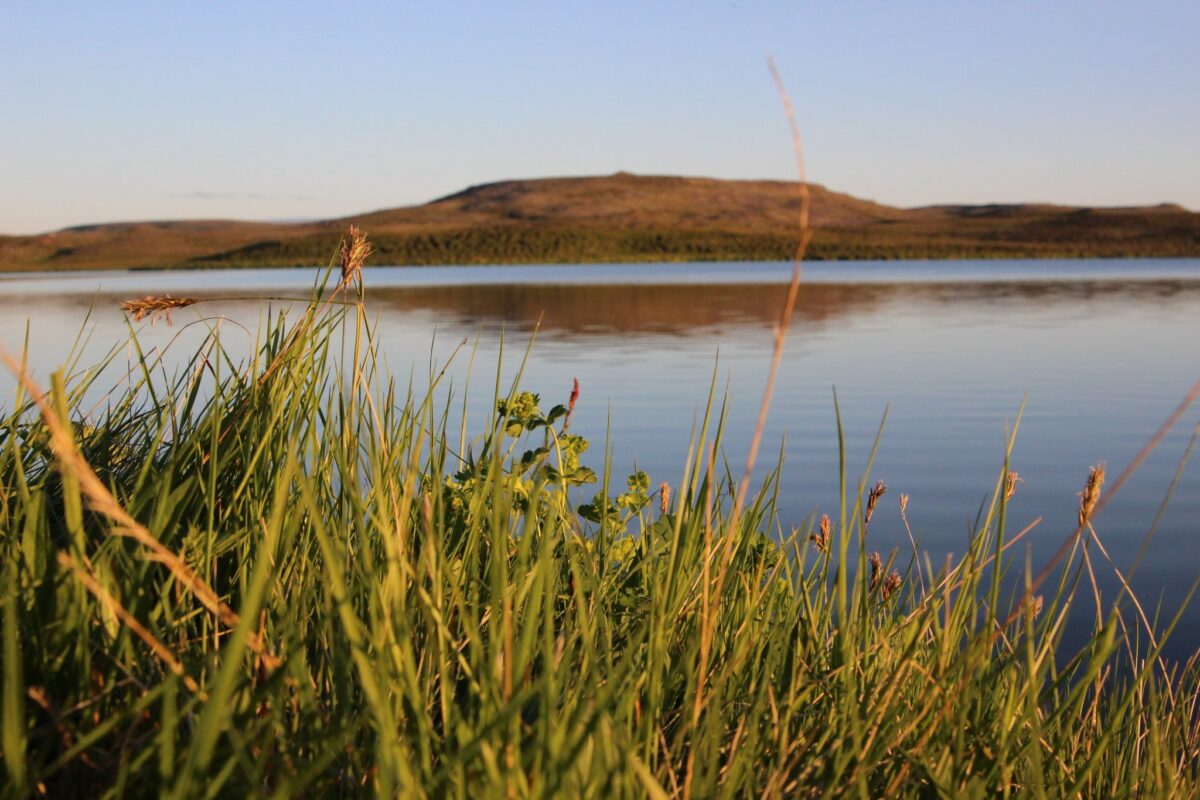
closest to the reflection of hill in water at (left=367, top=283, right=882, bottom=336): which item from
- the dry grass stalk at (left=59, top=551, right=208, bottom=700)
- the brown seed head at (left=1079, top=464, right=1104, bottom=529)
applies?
the brown seed head at (left=1079, top=464, right=1104, bottom=529)

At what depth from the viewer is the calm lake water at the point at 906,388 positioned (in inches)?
306

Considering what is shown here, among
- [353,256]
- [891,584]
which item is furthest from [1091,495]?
[353,256]

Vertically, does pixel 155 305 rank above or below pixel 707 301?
above

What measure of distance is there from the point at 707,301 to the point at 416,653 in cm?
3750

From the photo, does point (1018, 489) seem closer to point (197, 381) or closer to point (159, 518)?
point (197, 381)

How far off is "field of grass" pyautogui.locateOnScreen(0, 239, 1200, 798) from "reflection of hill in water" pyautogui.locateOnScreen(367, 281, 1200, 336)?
21.3m

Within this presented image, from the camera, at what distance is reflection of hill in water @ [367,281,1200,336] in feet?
94.2

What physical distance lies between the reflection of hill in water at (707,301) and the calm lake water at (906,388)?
0.33 meters

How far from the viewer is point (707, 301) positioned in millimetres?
39344

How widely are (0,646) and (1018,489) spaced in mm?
7945

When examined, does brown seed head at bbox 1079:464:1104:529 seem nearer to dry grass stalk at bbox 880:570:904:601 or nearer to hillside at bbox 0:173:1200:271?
dry grass stalk at bbox 880:570:904:601

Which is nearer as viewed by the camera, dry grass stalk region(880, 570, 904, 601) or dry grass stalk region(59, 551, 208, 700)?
dry grass stalk region(59, 551, 208, 700)

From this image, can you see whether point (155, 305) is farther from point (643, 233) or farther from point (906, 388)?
point (643, 233)

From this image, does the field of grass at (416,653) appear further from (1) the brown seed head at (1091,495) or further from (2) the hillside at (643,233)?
(2) the hillside at (643,233)
